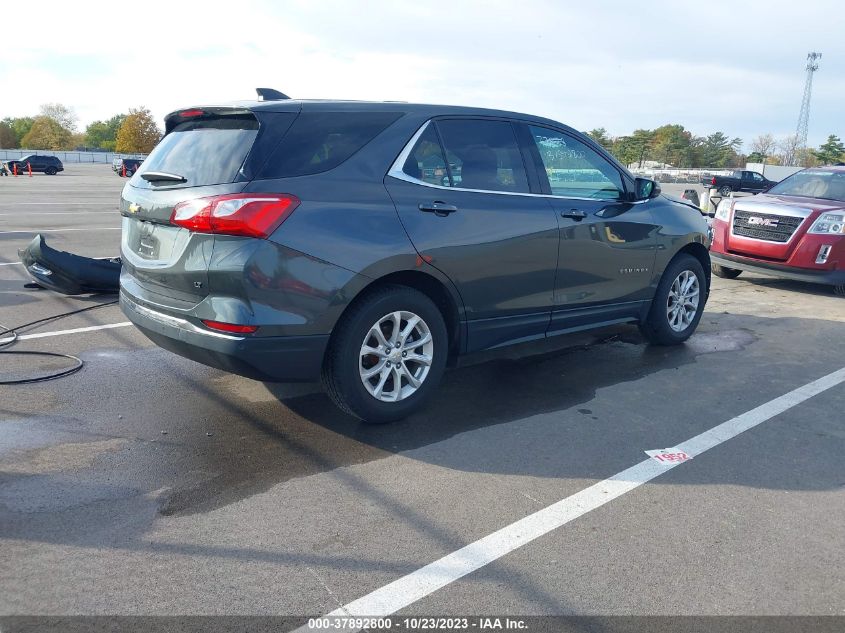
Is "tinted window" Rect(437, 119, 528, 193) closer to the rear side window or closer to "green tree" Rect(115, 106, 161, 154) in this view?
the rear side window

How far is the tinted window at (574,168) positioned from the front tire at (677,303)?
1.03 m

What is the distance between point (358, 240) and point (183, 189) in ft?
3.37

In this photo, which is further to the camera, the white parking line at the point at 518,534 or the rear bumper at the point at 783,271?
the rear bumper at the point at 783,271

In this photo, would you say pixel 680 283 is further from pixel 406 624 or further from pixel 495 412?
pixel 406 624

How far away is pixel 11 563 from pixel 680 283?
5.47m

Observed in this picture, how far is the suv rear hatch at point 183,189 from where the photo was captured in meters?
3.86

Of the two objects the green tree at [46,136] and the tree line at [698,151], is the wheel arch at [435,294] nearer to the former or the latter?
the tree line at [698,151]

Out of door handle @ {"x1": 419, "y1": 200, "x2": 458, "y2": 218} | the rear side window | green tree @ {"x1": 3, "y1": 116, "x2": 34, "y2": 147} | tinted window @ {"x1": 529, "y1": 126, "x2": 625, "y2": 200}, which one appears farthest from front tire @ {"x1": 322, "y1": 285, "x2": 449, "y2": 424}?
green tree @ {"x1": 3, "y1": 116, "x2": 34, "y2": 147}

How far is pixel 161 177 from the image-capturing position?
4.24 meters

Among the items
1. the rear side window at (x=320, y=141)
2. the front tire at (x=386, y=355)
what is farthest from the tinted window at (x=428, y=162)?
the front tire at (x=386, y=355)

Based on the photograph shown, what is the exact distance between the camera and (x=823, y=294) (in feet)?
30.8

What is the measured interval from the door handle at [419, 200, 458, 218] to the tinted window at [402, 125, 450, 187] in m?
0.14

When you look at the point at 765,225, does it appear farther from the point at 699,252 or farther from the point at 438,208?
the point at 438,208

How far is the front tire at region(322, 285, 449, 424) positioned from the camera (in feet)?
13.4
